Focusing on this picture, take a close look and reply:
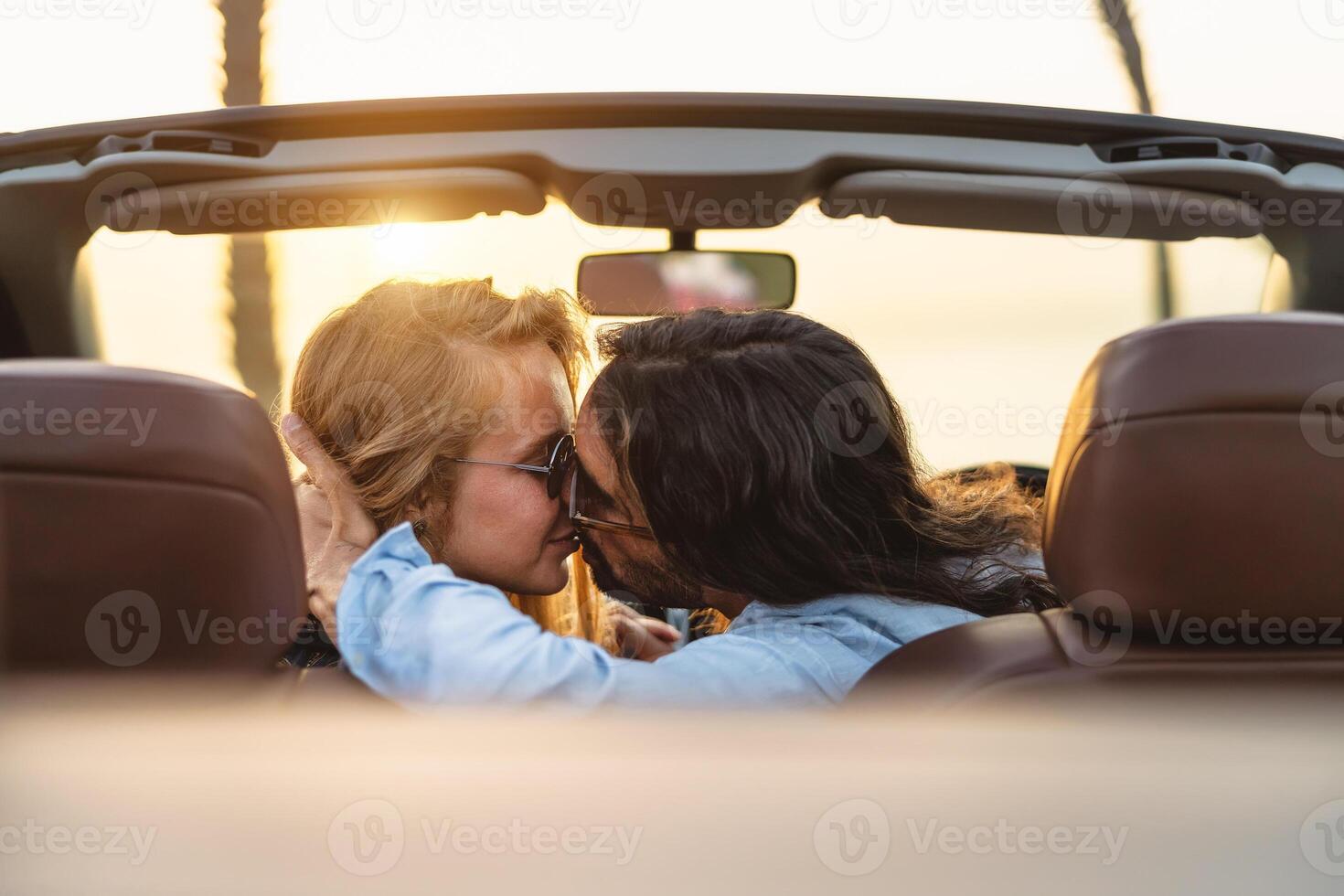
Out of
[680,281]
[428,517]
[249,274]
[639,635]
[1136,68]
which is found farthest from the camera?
[249,274]

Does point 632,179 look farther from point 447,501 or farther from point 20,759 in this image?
point 20,759

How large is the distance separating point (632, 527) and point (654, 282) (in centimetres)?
73

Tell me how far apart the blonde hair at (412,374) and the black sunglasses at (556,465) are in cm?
8

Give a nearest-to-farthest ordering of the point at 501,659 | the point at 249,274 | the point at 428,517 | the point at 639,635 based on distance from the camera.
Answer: the point at 501,659 < the point at 428,517 < the point at 639,635 < the point at 249,274

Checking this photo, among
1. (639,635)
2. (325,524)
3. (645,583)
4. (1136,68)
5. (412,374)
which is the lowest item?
(639,635)

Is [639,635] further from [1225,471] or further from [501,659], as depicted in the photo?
[1225,471]

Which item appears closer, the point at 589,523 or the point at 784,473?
the point at 784,473

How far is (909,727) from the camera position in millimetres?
1030

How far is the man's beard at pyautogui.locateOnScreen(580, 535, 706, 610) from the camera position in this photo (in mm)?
2064

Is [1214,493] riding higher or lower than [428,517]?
higher

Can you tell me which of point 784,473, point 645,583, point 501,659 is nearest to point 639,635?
point 645,583

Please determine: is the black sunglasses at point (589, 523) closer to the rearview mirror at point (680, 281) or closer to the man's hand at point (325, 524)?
the man's hand at point (325, 524)

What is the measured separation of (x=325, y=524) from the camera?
207 cm

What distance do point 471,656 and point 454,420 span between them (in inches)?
31.5
